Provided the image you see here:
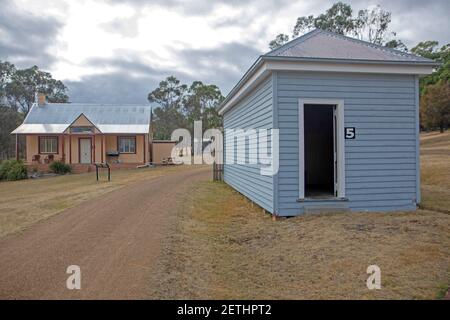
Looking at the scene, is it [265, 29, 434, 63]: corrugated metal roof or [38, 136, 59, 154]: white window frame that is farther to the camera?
[38, 136, 59, 154]: white window frame

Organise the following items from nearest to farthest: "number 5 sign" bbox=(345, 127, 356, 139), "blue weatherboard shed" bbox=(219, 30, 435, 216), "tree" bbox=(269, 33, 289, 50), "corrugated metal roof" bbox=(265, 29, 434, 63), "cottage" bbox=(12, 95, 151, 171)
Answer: "blue weatherboard shed" bbox=(219, 30, 435, 216)
"corrugated metal roof" bbox=(265, 29, 434, 63)
"number 5 sign" bbox=(345, 127, 356, 139)
"cottage" bbox=(12, 95, 151, 171)
"tree" bbox=(269, 33, 289, 50)

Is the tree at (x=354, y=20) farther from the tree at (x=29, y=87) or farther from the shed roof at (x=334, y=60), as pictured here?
the tree at (x=29, y=87)

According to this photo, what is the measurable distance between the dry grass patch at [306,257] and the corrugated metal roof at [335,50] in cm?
327

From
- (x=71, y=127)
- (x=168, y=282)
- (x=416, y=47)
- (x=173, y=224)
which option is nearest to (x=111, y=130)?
(x=71, y=127)

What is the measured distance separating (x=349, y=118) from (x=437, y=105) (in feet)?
110

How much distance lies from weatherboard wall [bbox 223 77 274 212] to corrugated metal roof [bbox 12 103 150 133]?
14827mm

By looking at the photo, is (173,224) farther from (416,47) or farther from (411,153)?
(416,47)

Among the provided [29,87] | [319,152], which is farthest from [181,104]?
[319,152]

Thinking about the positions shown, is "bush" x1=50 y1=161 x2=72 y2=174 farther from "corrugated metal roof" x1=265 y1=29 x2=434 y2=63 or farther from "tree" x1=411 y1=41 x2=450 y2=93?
"tree" x1=411 y1=41 x2=450 y2=93

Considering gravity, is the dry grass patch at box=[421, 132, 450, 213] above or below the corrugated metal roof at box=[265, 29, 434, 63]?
below

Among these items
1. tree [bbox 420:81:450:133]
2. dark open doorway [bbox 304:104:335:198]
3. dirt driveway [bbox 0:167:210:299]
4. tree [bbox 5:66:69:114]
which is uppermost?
tree [bbox 5:66:69:114]

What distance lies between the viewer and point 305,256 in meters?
5.31

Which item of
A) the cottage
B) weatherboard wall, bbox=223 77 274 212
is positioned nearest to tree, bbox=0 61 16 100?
the cottage

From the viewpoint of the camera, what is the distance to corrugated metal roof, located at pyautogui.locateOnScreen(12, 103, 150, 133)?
26312 mm
